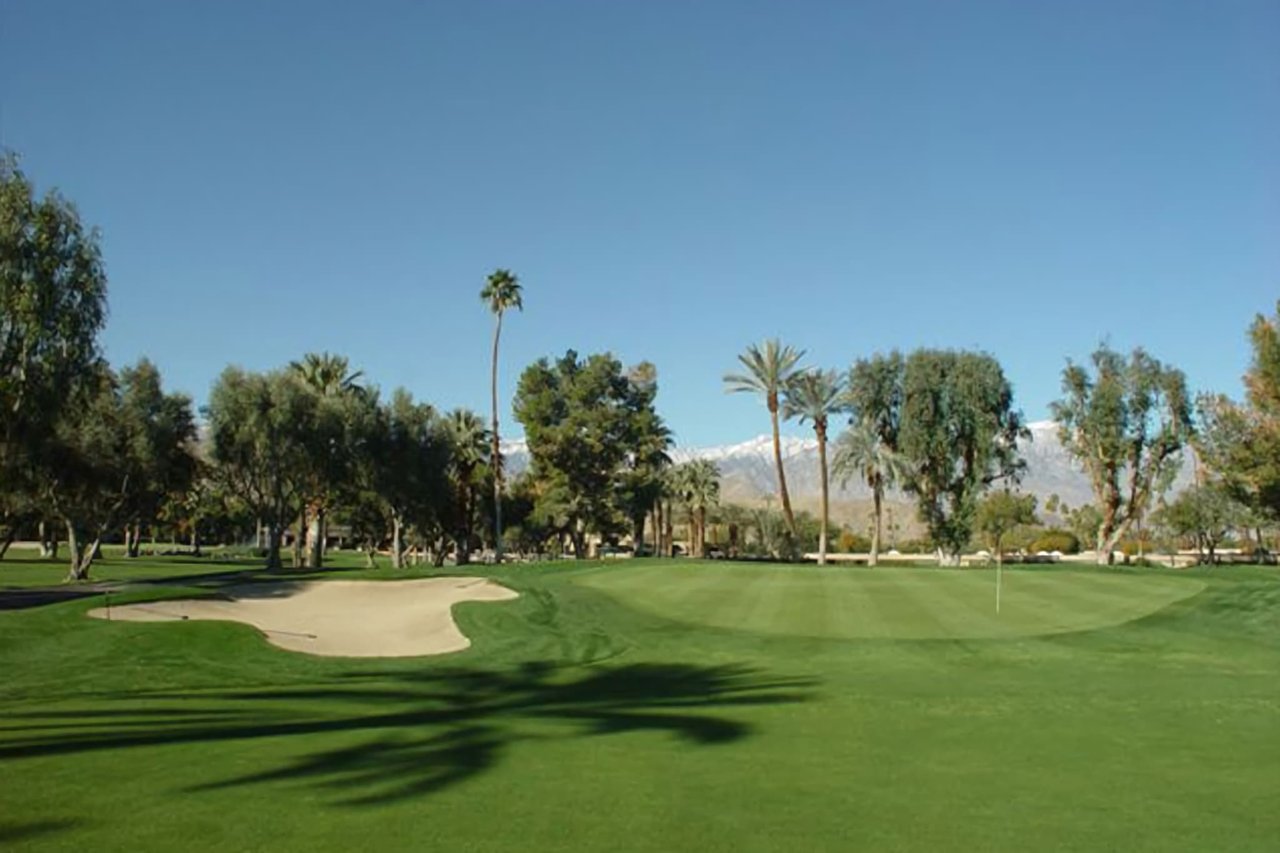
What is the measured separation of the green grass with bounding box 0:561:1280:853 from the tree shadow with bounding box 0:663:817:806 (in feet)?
0.26

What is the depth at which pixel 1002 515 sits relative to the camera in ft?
215

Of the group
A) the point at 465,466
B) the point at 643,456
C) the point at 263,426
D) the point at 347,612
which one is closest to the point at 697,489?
the point at 643,456

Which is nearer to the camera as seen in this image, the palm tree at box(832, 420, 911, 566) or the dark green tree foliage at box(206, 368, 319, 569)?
the dark green tree foliage at box(206, 368, 319, 569)

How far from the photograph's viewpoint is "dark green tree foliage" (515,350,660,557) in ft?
247

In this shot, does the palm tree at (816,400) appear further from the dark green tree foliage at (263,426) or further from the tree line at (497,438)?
the dark green tree foliage at (263,426)

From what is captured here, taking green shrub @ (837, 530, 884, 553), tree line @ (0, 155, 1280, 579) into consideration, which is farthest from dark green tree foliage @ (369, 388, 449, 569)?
green shrub @ (837, 530, 884, 553)

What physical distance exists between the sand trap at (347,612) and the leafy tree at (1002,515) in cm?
2780

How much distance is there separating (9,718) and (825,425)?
5199 centimetres

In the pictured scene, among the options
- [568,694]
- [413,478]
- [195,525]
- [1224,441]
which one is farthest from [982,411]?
[195,525]

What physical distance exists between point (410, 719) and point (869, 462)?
5128 cm

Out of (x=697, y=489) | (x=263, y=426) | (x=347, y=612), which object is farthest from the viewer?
(x=697, y=489)

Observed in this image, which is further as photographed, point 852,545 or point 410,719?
point 852,545

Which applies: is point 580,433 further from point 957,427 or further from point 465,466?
point 957,427

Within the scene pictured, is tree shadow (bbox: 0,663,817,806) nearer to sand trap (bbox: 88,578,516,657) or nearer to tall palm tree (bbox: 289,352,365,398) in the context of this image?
sand trap (bbox: 88,578,516,657)
